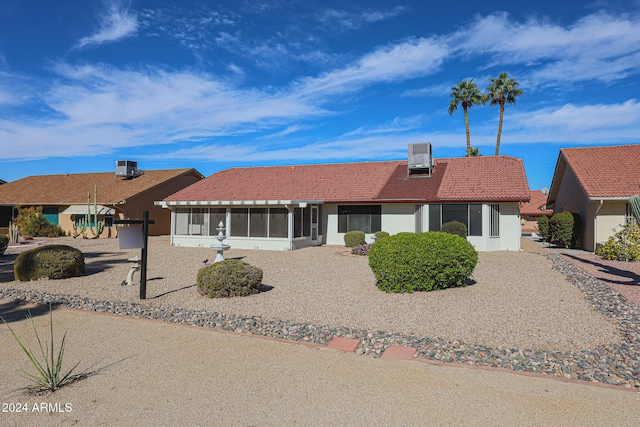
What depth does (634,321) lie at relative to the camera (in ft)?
24.0

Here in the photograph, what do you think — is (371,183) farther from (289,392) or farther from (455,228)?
(289,392)

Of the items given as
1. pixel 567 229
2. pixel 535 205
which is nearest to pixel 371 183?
pixel 567 229

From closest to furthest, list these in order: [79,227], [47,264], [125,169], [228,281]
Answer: [228,281] < [47,264] < [79,227] < [125,169]

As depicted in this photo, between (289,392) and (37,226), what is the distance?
1308 inches

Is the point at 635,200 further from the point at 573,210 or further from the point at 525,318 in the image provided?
the point at 573,210

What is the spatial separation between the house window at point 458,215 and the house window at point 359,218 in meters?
2.97

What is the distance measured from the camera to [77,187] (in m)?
35.6

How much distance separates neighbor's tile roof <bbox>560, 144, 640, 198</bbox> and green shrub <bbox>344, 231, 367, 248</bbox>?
10.7m

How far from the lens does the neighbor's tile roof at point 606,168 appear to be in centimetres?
1847

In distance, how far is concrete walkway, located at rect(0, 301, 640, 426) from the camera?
387cm

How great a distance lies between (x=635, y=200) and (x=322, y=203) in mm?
14140

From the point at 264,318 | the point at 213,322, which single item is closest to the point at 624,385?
the point at 264,318

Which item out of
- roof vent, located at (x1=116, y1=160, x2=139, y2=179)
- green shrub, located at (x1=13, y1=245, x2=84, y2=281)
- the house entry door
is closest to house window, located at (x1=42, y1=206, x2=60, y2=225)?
roof vent, located at (x1=116, y1=160, x2=139, y2=179)

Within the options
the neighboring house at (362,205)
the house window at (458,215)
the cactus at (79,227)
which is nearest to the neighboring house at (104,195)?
the cactus at (79,227)
